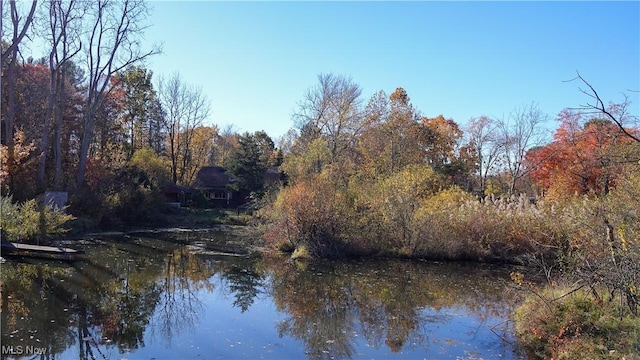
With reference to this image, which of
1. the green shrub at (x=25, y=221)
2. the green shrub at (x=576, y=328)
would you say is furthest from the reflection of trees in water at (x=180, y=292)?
the green shrub at (x=576, y=328)

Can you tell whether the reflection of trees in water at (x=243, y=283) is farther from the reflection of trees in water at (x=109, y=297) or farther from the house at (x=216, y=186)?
the house at (x=216, y=186)

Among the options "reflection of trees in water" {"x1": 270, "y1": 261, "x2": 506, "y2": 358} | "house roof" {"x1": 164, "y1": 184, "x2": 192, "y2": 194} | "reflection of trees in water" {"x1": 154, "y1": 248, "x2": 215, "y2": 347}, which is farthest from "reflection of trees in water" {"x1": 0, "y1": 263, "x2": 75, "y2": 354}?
"house roof" {"x1": 164, "y1": 184, "x2": 192, "y2": 194}

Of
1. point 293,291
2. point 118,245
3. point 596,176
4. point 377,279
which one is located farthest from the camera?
point 596,176

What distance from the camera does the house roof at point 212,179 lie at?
44969mm

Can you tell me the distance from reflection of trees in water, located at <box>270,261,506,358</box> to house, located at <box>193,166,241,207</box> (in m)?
28.1

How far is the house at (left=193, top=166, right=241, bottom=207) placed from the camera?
43938 mm

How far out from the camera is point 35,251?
1430cm

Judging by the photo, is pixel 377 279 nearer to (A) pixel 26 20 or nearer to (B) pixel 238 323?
(B) pixel 238 323

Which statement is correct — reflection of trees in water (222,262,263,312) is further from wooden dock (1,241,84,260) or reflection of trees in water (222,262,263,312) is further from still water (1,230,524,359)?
wooden dock (1,241,84,260)

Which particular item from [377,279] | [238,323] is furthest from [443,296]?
[238,323]

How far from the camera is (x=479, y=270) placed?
17453mm

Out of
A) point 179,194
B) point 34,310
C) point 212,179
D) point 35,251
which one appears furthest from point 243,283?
point 212,179

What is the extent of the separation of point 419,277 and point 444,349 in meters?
7.06

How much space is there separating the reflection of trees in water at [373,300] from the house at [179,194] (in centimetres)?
2526
